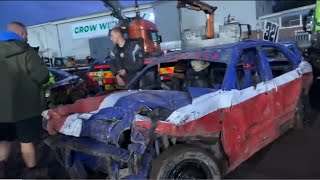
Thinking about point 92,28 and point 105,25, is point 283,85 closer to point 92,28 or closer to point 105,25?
point 105,25

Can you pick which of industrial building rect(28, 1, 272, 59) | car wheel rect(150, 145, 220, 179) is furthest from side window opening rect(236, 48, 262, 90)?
industrial building rect(28, 1, 272, 59)

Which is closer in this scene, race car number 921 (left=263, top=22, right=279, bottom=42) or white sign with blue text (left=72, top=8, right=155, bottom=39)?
race car number 921 (left=263, top=22, right=279, bottom=42)

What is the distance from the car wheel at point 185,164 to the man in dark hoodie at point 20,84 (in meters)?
1.58

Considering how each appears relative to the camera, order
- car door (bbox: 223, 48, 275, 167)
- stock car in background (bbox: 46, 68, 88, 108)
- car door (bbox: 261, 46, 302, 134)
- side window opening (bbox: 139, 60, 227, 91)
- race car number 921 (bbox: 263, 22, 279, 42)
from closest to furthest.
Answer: car door (bbox: 223, 48, 275, 167) < side window opening (bbox: 139, 60, 227, 91) < car door (bbox: 261, 46, 302, 134) < stock car in background (bbox: 46, 68, 88, 108) < race car number 921 (bbox: 263, 22, 279, 42)

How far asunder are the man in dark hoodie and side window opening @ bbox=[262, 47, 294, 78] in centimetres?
330

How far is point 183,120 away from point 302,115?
9.48ft

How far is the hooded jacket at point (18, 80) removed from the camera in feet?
14.2

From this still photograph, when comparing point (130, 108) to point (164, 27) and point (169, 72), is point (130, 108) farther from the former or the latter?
point (164, 27)

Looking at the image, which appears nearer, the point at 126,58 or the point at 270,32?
the point at 126,58

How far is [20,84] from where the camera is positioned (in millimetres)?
4340

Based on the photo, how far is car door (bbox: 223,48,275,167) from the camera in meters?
4.18

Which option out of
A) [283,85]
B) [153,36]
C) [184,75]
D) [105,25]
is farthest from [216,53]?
[105,25]

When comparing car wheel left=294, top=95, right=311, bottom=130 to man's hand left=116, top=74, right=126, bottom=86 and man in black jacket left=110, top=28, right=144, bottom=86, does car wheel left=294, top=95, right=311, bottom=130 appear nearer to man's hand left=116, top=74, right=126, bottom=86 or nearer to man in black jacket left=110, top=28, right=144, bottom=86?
man in black jacket left=110, top=28, right=144, bottom=86

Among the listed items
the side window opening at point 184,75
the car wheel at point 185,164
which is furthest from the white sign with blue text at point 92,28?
the car wheel at point 185,164
